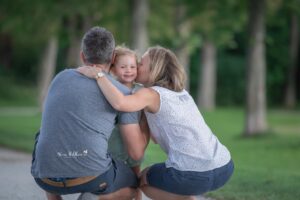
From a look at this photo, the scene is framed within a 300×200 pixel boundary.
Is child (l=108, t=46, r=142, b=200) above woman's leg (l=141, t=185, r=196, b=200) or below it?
above

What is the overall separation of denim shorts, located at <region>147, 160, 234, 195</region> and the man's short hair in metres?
0.98

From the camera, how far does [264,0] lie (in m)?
21.6

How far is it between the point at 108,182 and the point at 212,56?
3465 centimetres

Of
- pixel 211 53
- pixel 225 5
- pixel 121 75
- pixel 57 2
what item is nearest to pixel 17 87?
pixel 211 53

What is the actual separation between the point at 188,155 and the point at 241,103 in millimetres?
44206

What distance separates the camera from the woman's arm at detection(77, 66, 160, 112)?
16.9 ft

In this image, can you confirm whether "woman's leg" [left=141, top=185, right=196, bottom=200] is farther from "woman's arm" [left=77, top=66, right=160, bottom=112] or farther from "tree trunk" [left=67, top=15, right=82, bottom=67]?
"tree trunk" [left=67, top=15, right=82, bottom=67]

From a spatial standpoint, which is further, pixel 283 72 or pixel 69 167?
pixel 283 72

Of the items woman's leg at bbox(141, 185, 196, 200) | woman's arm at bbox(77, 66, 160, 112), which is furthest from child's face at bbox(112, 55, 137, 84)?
woman's leg at bbox(141, 185, 196, 200)

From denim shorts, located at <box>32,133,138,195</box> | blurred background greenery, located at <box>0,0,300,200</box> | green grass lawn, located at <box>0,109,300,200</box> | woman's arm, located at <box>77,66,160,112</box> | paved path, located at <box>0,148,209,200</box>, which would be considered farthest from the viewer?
blurred background greenery, located at <box>0,0,300,200</box>

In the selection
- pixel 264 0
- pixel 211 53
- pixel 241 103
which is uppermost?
pixel 264 0

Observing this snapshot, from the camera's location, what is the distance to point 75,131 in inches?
204

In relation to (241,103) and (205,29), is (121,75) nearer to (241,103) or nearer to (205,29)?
(205,29)

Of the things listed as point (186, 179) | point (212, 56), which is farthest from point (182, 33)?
point (186, 179)
